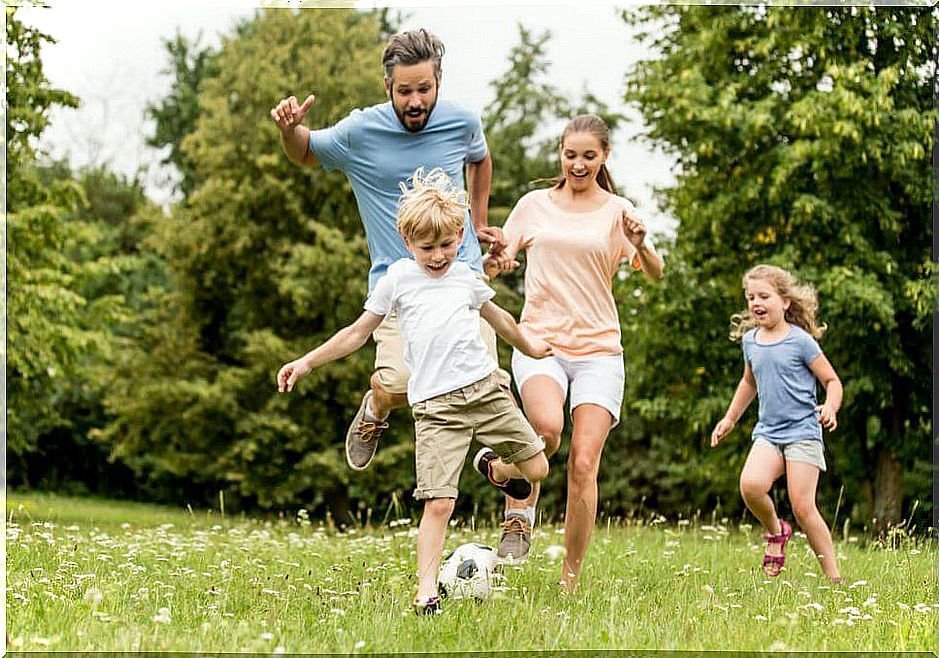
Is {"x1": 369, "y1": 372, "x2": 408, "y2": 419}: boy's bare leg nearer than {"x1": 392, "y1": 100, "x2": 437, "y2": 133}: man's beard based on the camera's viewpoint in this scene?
No

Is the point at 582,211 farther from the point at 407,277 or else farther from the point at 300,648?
the point at 300,648

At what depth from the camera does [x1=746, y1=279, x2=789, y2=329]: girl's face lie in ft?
22.1

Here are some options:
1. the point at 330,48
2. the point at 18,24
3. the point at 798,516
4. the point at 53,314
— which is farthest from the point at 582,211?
the point at 330,48

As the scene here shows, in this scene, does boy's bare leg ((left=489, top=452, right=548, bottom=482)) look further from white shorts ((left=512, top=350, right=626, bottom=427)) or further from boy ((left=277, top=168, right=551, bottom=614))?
white shorts ((left=512, top=350, right=626, bottom=427))

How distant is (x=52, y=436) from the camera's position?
27.1 metres

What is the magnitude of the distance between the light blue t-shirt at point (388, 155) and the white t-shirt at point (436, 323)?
548 mm

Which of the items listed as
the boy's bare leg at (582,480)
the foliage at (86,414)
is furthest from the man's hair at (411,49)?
the foliage at (86,414)

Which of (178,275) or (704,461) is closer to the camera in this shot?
(704,461)

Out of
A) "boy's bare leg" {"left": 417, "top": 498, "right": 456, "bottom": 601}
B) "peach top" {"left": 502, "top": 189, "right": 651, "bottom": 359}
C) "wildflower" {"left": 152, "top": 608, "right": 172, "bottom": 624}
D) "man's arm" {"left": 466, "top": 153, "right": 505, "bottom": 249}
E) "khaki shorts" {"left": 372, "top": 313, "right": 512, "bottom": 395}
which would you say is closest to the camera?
"wildflower" {"left": 152, "top": 608, "right": 172, "bottom": 624}

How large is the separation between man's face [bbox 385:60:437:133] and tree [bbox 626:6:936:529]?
8.12 meters

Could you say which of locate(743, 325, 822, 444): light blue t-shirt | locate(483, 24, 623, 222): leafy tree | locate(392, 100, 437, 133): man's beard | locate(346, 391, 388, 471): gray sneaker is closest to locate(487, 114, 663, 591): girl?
locate(392, 100, 437, 133): man's beard

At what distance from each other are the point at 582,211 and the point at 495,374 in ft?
4.17

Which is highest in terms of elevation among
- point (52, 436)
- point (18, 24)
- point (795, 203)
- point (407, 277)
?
point (18, 24)

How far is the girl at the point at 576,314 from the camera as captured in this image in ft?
18.3
